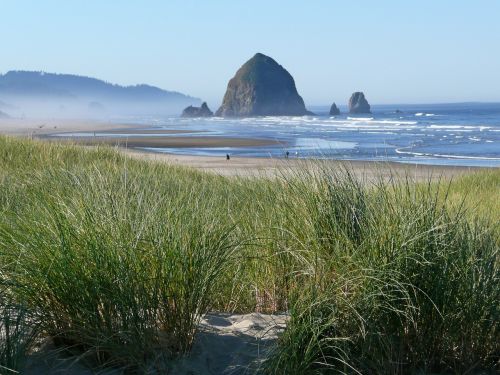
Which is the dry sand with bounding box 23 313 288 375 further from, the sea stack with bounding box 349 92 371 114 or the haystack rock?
the sea stack with bounding box 349 92 371 114

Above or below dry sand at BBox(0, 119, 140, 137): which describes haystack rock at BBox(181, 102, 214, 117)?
below

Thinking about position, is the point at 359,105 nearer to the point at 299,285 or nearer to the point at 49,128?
the point at 49,128

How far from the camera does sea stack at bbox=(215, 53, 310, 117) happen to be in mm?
130625

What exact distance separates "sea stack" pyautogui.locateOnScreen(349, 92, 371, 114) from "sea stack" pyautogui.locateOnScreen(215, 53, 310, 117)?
26.8 ft

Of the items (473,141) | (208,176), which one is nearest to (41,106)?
(473,141)

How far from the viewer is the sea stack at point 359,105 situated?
5143 inches

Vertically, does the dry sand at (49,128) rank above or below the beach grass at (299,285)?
below

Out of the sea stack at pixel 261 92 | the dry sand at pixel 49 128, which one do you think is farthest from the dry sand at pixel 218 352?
the sea stack at pixel 261 92

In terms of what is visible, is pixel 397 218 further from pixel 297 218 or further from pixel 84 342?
pixel 84 342

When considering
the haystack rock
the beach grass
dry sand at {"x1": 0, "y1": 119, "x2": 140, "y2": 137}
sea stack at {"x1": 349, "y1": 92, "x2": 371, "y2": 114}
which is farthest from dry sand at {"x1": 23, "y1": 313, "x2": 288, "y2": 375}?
sea stack at {"x1": 349, "y1": 92, "x2": 371, "y2": 114}

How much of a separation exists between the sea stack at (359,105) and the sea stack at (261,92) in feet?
26.8

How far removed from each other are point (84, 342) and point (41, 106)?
615ft

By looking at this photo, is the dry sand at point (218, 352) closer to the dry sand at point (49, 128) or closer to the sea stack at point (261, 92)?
the dry sand at point (49, 128)

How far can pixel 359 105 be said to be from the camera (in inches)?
5162
